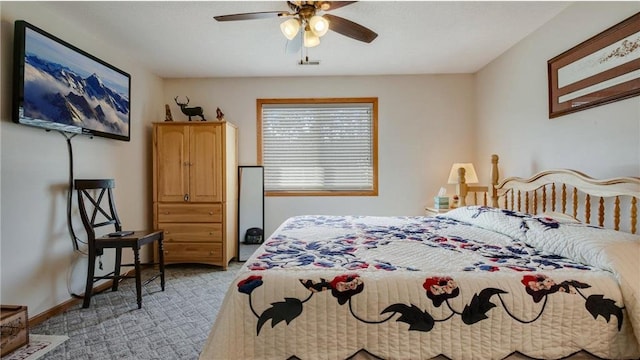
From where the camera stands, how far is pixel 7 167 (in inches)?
81.0

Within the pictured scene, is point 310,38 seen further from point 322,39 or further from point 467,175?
point 467,175

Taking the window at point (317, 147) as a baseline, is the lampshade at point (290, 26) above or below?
above

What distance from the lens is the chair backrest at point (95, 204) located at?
8.18 ft

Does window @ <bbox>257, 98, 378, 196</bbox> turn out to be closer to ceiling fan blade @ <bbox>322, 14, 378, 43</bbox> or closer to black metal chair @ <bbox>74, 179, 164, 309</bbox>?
black metal chair @ <bbox>74, 179, 164, 309</bbox>

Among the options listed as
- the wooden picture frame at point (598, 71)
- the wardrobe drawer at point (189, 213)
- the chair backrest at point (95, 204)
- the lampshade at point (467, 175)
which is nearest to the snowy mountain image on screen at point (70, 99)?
the chair backrest at point (95, 204)

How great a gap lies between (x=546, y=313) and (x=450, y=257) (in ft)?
1.44

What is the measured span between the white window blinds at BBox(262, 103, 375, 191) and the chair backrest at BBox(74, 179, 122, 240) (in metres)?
1.74

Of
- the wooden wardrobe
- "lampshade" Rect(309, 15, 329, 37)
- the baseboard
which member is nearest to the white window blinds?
the wooden wardrobe

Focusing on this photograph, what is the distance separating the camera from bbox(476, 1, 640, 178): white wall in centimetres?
198

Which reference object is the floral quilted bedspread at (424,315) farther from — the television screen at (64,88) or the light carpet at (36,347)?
the television screen at (64,88)

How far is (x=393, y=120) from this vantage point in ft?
13.1

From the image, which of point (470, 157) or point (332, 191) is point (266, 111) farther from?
point (470, 157)

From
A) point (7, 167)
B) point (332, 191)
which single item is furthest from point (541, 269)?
point (7, 167)

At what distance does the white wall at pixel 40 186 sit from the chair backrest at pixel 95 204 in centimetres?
13
